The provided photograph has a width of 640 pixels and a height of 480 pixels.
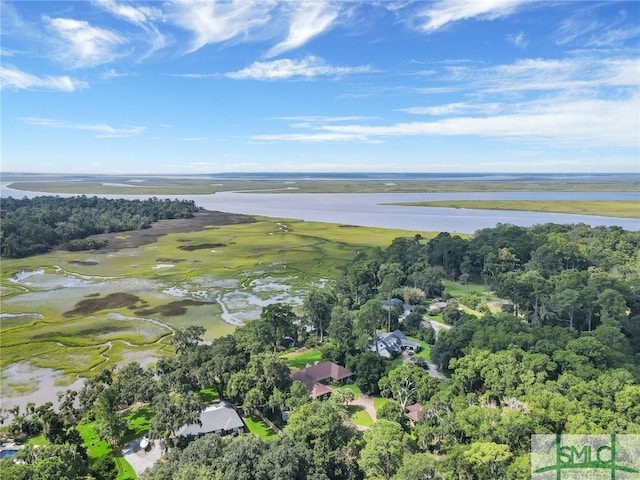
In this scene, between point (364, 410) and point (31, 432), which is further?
point (364, 410)

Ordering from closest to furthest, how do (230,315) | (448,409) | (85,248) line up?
(448,409), (230,315), (85,248)

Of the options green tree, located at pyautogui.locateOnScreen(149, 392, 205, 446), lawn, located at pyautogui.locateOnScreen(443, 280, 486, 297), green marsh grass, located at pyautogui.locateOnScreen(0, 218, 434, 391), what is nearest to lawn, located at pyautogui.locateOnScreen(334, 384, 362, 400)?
green tree, located at pyautogui.locateOnScreen(149, 392, 205, 446)

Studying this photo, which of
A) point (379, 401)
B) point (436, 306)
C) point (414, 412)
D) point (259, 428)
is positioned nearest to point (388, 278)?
point (436, 306)

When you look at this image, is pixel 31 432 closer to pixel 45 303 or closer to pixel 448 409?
pixel 448 409

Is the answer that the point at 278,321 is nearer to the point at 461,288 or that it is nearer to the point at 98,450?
the point at 98,450

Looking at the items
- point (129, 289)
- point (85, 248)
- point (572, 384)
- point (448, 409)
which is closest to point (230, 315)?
point (129, 289)

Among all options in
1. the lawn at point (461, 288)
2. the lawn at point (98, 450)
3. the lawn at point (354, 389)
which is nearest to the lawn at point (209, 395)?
the lawn at point (98, 450)

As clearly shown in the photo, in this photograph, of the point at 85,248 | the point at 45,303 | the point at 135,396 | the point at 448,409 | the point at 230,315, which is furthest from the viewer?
the point at 85,248
